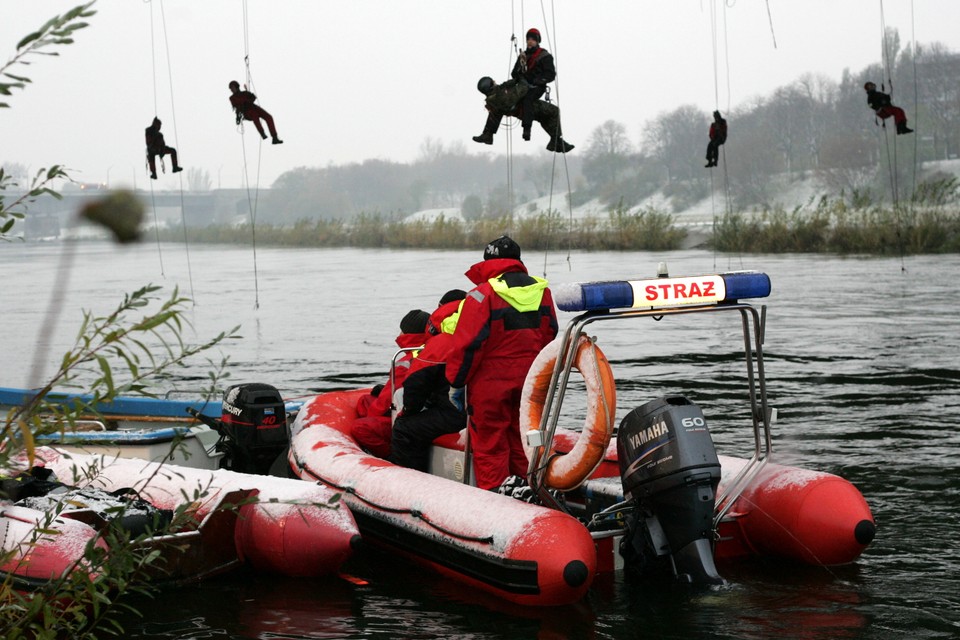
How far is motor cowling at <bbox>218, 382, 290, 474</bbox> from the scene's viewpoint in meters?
7.00

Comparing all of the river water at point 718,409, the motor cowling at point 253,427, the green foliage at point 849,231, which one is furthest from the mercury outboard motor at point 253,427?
the green foliage at point 849,231

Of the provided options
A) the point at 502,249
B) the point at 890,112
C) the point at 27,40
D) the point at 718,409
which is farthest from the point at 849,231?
the point at 27,40

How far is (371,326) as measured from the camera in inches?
801

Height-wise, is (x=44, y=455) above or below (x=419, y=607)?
above

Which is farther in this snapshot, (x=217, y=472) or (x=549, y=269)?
(x=549, y=269)

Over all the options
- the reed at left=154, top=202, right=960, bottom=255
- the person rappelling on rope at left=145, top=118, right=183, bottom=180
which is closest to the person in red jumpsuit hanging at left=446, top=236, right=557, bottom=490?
the person rappelling on rope at left=145, top=118, right=183, bottom=180

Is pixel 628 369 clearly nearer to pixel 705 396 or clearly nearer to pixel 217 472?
pixel 705 396

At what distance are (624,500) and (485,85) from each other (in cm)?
557

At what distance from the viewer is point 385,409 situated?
698 centimetres

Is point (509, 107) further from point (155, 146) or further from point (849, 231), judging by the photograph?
point (849, 231)

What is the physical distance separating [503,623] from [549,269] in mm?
26041

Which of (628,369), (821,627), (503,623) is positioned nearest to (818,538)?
(821,627)

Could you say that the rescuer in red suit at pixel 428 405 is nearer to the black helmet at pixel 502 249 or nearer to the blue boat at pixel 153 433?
the black helmet at pixel 502 249

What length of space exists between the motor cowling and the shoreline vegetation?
63.6ft
